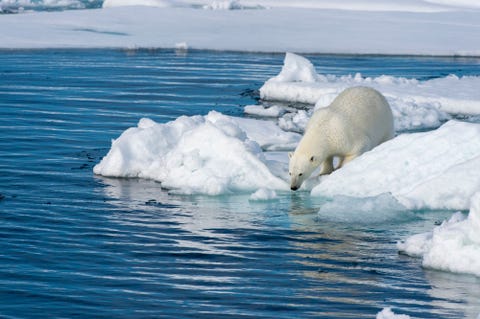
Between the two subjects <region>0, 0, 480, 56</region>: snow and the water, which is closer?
the water

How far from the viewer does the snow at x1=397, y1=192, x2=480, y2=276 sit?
683 centimetres

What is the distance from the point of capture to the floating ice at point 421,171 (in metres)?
8.88

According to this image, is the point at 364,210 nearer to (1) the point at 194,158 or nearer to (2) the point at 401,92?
(1) the point at 194,158

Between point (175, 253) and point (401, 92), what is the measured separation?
383 inches

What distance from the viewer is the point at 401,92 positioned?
1662 cm

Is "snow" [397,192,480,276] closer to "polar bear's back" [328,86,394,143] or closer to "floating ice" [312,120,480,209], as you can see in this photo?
"floating ice" [312,120,480,209]

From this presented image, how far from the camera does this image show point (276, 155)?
11.4m

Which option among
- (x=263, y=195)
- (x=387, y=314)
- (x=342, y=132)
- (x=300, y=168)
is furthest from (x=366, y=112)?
(x=387, y=314)

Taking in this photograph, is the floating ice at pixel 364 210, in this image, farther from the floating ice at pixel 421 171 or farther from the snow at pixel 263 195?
the snow at pixel 263 195

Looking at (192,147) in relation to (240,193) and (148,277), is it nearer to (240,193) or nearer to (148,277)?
(240,193)

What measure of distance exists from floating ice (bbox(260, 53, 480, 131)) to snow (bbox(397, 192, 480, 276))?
6.98 m

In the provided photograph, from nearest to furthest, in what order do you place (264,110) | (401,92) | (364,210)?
1. (364,210)
2. (264,110)
3. (401,92)

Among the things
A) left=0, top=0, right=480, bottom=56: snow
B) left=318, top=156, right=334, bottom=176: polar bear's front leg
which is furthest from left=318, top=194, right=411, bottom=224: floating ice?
left=0, top=0, right=480, bottom=56: snow

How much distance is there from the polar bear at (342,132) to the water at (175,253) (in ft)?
1.20
